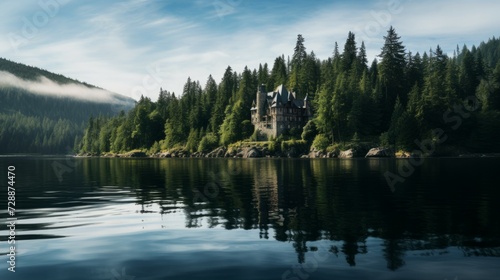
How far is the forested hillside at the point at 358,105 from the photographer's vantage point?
403ft

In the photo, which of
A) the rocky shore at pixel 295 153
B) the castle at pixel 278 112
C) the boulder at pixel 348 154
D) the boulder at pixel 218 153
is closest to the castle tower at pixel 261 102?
the castle at pixel 278 112

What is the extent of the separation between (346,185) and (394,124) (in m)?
88.2

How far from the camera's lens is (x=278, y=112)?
15162cm

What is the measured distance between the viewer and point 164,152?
17225cm

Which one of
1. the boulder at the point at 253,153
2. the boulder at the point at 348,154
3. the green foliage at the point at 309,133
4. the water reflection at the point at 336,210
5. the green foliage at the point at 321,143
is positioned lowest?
the water reflection at the point at 336,210

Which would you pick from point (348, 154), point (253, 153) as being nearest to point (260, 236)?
point (348, 154)

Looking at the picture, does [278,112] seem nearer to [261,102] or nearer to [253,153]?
[261,102]

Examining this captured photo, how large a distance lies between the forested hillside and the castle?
191 inches

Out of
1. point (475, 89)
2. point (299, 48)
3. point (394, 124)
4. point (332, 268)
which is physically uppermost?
point (299, 48)

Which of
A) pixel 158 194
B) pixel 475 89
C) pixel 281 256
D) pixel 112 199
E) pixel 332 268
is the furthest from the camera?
pixel 475 89

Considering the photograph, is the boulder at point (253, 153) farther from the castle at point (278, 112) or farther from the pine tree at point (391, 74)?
the pine tree at point (391, 74)

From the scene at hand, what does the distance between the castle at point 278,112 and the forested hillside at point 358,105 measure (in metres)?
4.85

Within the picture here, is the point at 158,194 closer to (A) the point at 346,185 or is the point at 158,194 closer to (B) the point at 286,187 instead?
(B) the point at 286,187

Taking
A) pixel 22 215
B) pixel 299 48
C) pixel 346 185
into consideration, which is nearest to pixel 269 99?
pixel 299 48
